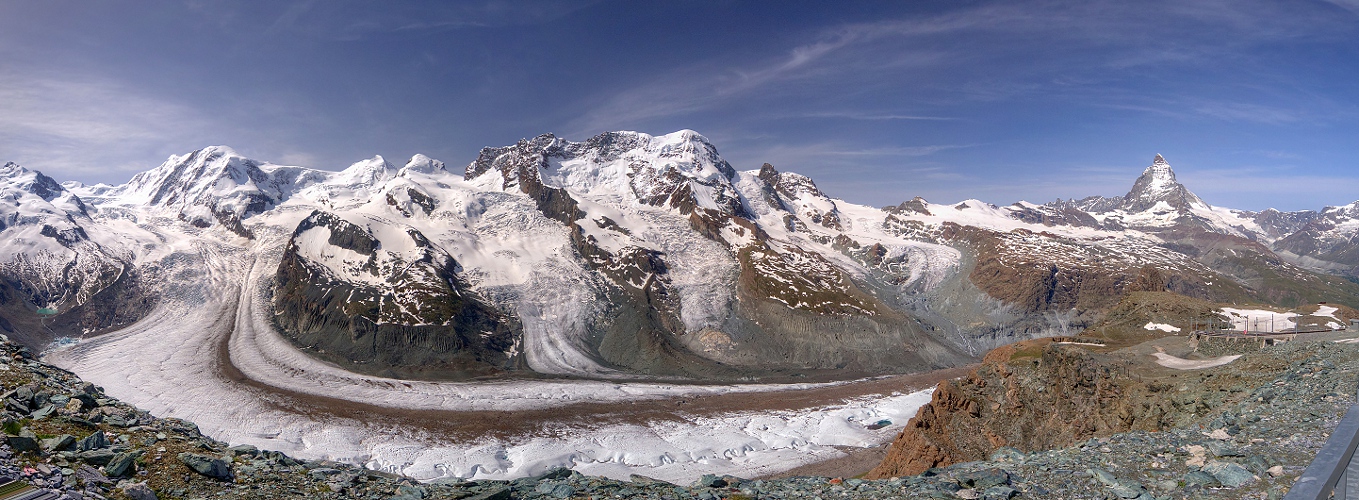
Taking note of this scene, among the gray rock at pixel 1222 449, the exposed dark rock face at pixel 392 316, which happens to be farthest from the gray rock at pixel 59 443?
the exposed dark rock face at pixel 392 316

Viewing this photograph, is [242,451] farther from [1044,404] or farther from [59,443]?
[1044,404]

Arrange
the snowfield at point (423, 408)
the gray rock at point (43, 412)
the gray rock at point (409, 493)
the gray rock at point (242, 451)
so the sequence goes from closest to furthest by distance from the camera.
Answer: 1. the gray rock at point (43, 412)
2. the gray rock at point (409, 493)
3. the gray rock at point (242, 451)
4. the snowfield at point (423, 408)

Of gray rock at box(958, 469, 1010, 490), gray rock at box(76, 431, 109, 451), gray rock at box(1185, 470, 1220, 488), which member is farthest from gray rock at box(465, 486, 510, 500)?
gray rock at box(1185, 470, 1220, 488)

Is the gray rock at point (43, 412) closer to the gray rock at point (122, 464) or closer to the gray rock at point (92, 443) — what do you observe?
the gray rock at point (92, 443)

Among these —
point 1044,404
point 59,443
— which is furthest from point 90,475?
point 1044,404

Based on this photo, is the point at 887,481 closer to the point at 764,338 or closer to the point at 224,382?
the point at 224,382

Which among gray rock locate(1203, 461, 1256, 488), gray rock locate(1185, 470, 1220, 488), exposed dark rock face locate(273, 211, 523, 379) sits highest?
gray rock locate(1203, 461, 1256, 488)

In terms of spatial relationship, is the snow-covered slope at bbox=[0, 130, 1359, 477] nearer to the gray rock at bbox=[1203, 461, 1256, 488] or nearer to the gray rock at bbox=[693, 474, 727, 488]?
the gray rock at bbox=[693, 474, 727, 488]

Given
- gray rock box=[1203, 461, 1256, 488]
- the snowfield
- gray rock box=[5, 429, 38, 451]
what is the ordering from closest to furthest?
1. gray rock box=[1203, 461, 1256, 488]
2. gray rock box=[5, 429, 38, 451]
3. the snowfield
